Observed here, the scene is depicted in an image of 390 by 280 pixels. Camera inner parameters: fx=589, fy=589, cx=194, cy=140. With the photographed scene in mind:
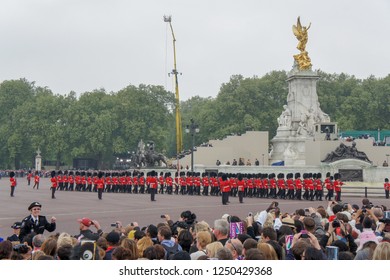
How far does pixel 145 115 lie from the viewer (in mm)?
74875

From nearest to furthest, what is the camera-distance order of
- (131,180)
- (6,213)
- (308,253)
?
(308,253), (6,213), (131,180)

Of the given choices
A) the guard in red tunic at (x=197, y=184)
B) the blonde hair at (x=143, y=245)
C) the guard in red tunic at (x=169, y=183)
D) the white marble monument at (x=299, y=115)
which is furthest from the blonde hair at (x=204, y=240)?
the white marble monument at (x=299, y=115)

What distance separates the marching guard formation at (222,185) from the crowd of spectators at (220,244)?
1556 centimetres

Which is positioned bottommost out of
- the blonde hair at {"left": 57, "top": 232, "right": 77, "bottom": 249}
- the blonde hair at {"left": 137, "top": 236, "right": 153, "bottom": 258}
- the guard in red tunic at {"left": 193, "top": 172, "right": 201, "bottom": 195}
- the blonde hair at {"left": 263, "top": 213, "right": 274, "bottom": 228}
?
the blonde hair at {"left": 137, "top": 236, "right": 153, "bottom": 258}

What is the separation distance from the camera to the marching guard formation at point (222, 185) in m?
26.7

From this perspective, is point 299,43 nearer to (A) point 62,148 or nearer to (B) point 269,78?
(B) point 269,78

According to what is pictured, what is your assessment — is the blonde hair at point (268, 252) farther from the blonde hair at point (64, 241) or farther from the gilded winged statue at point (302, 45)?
the gilded winged statue at point (302, 45)

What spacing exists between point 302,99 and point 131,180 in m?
18.6

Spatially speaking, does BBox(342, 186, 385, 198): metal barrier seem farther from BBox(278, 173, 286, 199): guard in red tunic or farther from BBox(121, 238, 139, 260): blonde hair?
BBox(121, 238, 139, 260): blonde hair

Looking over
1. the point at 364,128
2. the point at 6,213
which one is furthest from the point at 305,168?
the point at 364,128

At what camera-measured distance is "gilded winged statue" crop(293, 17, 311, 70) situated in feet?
155

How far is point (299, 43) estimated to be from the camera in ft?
159

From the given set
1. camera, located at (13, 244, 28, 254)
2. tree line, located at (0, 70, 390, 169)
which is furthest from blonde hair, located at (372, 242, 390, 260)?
tree line, located at (0, 70, 390, 169)

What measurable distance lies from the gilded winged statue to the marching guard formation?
1617 centimetres
